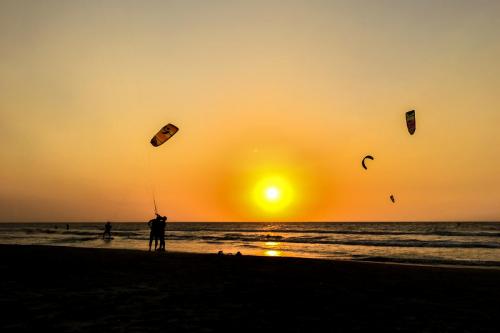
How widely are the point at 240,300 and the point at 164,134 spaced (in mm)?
10461

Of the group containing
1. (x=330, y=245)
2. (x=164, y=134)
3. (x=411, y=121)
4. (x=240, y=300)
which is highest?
(x=411, y=121)

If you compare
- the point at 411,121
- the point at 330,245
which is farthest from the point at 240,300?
the point at 330,245

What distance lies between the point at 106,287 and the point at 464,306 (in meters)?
8.05

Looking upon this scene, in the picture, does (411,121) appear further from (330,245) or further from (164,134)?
(330,245)

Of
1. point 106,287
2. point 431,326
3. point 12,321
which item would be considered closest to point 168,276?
point 106,287

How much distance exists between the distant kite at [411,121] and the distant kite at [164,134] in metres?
11.1

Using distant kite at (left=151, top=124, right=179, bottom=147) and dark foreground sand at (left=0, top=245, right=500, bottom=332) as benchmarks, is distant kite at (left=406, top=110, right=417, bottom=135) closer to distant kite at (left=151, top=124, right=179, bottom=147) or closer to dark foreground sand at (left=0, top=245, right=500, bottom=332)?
dark foreground sand at (left=0, top=245, right=500, bottom=332)

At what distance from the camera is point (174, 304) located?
8.12 metres

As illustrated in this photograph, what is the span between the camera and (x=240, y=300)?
28.7 feet

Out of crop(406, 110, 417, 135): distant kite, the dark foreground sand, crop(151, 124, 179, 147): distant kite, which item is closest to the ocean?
crop(406, 110, 417, 135): distant kite

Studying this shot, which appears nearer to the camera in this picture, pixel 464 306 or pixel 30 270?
pixel 464 306

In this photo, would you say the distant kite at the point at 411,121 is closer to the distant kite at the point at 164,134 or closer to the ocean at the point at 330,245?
the ocean at the point at 330,245

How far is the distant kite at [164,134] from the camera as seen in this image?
17.5 metres

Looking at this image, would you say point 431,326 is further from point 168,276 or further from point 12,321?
point 168,276
